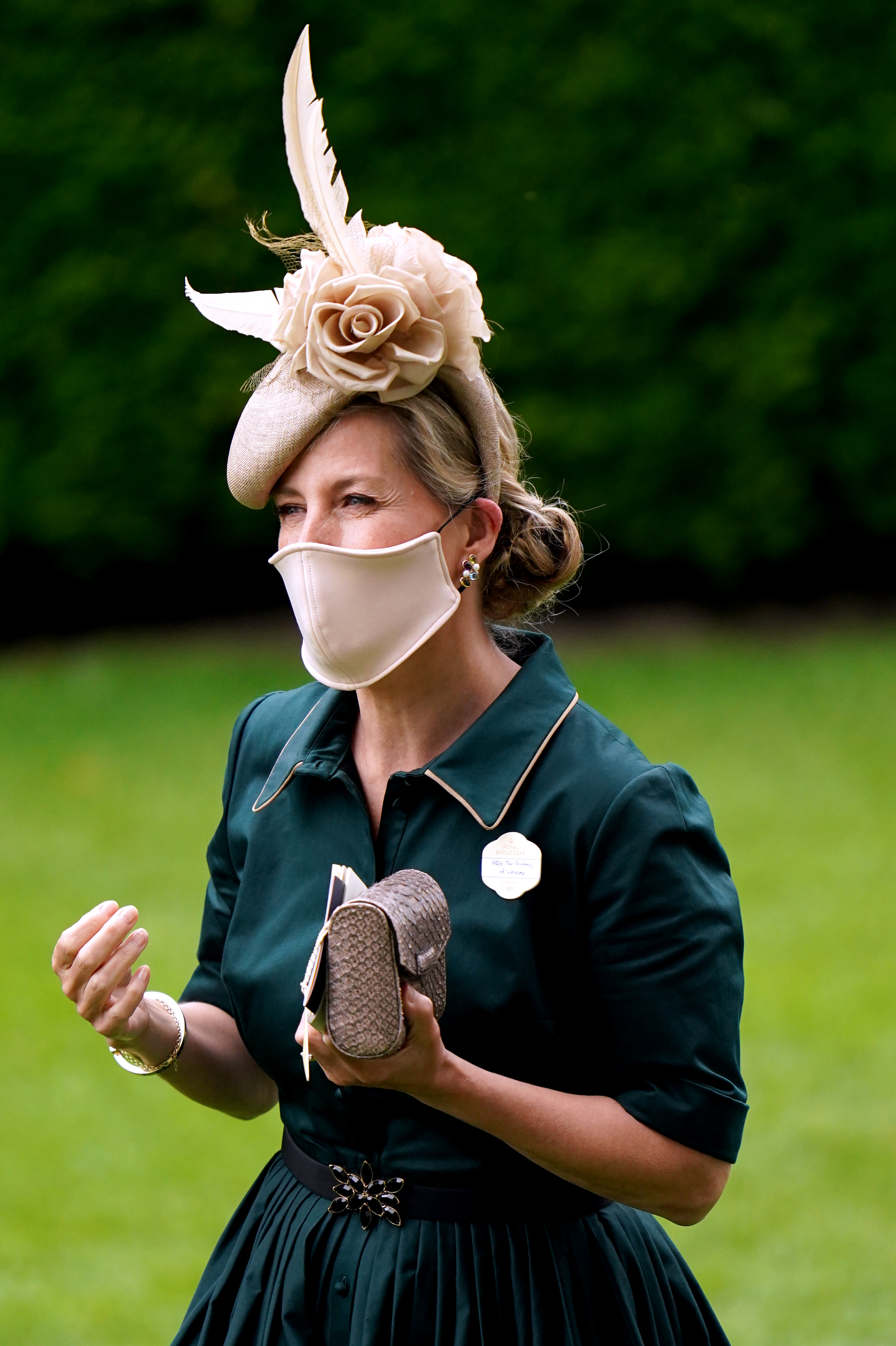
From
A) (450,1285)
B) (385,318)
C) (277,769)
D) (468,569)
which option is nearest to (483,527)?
(468,569)

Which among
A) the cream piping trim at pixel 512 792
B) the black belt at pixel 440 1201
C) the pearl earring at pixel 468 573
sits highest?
the pearl earring at pixel 468 573

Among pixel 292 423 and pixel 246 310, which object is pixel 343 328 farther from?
pixel 246 310

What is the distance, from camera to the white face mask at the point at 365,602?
6.87 ft

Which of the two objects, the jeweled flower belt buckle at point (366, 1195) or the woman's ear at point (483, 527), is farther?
the woman's ear at point (483, 527)

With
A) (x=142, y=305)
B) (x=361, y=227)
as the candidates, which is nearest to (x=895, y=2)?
(x=142, y=305)

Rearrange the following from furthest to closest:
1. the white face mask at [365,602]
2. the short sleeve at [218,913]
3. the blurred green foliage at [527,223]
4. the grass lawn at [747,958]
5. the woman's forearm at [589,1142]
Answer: the blurred green foliage at [527,223] → the grass lawn at [747,958] → the short sleeve at [218,913] → the white face mask at [365,602] → the woman's forearm at [589,1142]

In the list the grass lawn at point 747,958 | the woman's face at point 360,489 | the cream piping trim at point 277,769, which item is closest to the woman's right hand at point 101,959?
the cream piping trim at point 277,769

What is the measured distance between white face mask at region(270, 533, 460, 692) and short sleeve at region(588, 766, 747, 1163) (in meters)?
0.37

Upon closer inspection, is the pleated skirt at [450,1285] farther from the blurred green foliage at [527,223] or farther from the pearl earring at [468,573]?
the blurred green foliage at [527,223]

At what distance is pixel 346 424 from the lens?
2.11 m

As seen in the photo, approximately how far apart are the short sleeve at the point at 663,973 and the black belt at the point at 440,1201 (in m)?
0.20

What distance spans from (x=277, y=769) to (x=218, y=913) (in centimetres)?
27

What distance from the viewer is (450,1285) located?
2041mm

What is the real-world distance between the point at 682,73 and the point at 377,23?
1.89 metres
